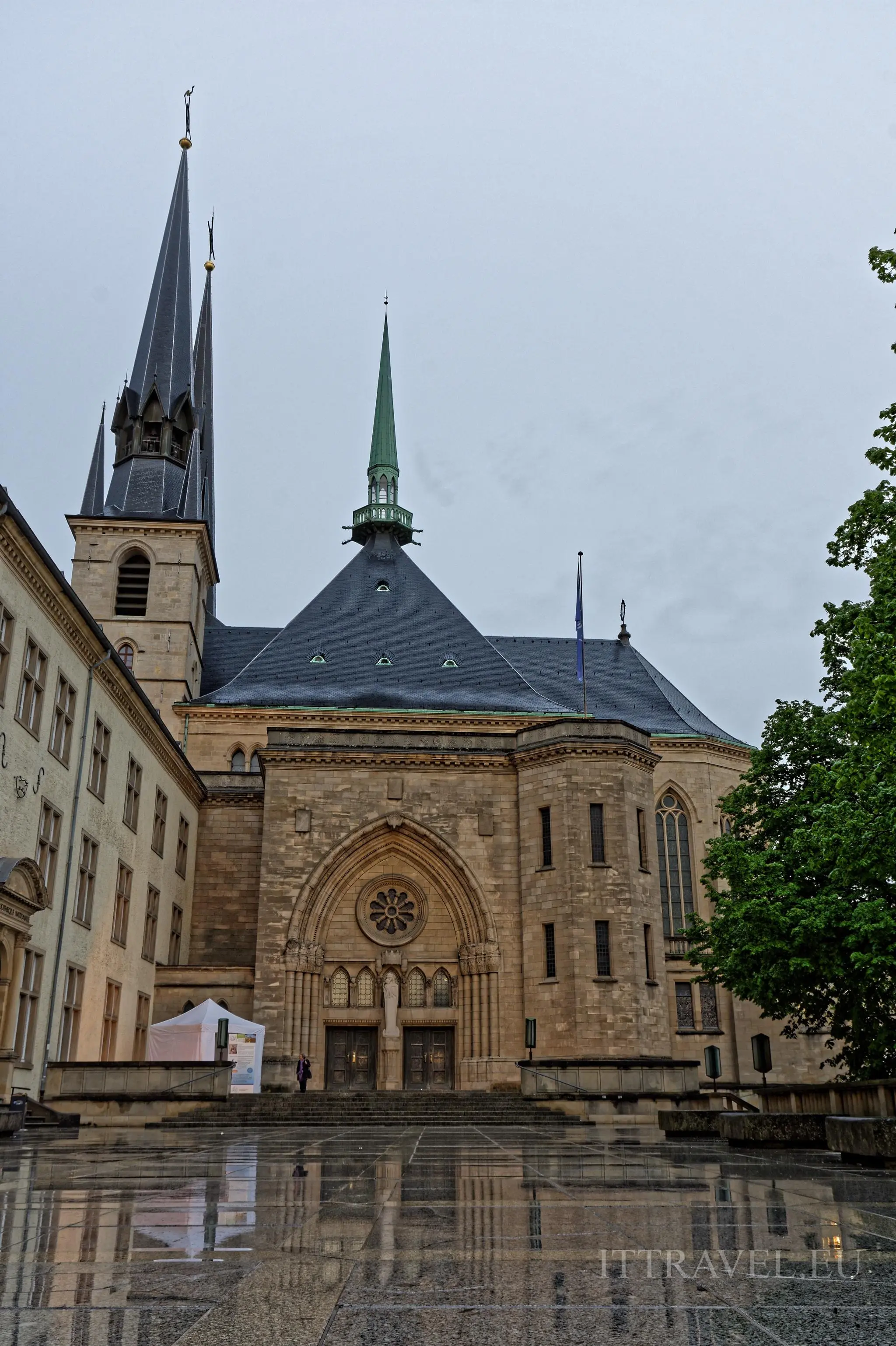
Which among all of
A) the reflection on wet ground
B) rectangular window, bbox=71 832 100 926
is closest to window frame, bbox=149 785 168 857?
rectangular window, bbox=71 832 100 926

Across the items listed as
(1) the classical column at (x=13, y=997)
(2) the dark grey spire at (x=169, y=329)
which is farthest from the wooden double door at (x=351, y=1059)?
(2) the dark grey spire at (x=169, y=329)

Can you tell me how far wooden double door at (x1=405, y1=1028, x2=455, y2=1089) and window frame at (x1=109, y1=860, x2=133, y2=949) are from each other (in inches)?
379

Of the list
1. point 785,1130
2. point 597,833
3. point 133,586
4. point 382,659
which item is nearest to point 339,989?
point 597,833

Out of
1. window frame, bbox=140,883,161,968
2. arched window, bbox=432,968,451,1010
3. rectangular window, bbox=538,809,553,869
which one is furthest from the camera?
arched window, bbox=432,968,451,1010

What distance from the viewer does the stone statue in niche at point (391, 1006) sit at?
33406 mm

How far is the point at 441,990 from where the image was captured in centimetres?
3425

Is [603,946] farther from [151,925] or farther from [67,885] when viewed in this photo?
[67,885]

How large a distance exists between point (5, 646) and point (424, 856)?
17.0m

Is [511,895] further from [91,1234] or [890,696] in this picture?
[91,1234]

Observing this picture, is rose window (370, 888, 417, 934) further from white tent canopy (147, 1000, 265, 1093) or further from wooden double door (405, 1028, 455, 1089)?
white tent canopy (147, 1000, 265, 1093)

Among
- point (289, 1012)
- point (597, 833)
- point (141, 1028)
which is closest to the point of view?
point (141, 1028)

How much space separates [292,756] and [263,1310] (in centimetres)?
3098

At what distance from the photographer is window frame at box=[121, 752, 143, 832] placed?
1151 inches

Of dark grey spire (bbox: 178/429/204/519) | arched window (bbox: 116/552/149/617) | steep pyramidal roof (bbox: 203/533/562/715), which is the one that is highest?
dark grey spire (bbox: 178/429/204/519)
